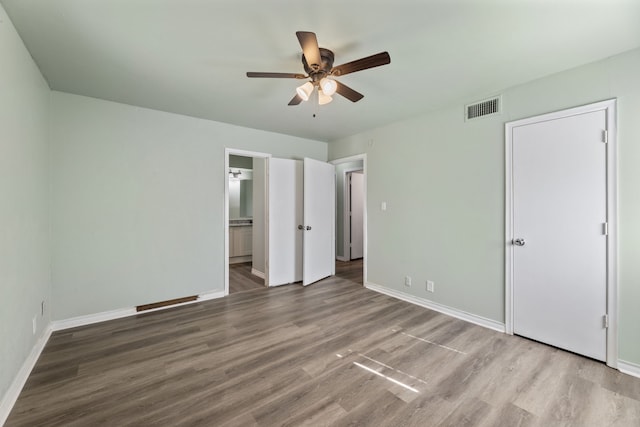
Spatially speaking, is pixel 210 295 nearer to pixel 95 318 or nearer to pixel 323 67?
Answer: pixel 95 318

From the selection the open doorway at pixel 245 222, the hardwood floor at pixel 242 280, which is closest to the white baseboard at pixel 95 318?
the hardwood floor at pixel 242 280

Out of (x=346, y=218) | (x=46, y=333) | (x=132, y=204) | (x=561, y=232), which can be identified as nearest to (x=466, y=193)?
(x=561, y=232)

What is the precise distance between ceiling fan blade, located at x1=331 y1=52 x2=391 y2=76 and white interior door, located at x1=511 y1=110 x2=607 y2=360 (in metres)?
1.80

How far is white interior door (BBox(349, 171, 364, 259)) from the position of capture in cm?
625

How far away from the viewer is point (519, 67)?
7.50ft

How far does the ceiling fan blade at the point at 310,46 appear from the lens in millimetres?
1519

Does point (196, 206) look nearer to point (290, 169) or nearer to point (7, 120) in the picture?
point (290, 169)

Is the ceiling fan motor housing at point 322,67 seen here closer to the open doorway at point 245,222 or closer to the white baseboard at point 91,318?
the open doorway at point 245,222

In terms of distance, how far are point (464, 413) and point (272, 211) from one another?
3347 millimetres

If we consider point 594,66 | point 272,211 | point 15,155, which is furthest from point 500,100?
point 15,155

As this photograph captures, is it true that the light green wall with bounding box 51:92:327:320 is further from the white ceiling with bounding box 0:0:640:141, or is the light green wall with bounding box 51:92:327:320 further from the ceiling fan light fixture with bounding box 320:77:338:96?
the ceiling fan light fixture with bounding box 320:77:338:96

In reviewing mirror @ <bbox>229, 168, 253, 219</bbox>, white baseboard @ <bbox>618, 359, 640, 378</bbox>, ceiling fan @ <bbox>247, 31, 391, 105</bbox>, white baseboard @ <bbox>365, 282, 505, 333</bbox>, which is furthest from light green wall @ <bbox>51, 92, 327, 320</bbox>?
white baseboard @ <bbox>618, 359, 640, 378</bbox>

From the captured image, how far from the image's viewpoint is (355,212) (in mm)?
6340

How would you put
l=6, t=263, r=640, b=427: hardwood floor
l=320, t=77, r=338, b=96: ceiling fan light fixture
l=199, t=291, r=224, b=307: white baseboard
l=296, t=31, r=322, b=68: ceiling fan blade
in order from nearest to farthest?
1. l=296, t=31, r=322, b=68: ceiling fan blade
2. l=6, t=263, r=640, b=427: hardwood floor
3. l=320, t=77, r=338, b=96: ceiling fan light fixture
4. l=199, t=291, r=224, b=307: white baseboard
